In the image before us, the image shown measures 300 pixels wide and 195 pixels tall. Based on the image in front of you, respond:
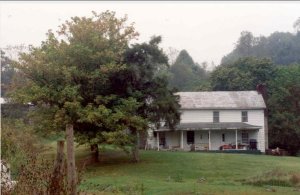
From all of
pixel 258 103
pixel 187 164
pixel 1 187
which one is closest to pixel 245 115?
pixel 258 103

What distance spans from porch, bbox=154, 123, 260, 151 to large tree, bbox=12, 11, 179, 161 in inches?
658

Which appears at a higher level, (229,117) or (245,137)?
(229,117)

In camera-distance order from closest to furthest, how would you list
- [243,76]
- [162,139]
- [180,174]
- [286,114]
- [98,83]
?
[180,174] → [98,83] → [286,114] → [162,139] → [243,76]

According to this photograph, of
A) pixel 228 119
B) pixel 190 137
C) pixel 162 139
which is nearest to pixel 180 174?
pixel 162 139

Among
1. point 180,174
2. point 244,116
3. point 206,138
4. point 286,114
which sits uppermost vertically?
point 286,114

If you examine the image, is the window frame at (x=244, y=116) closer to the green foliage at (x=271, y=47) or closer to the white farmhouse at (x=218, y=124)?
the white farmhouse at (x=218, y=124)

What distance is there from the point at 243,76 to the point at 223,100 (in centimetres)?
1504

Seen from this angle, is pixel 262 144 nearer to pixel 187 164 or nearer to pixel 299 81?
pixel 299 81

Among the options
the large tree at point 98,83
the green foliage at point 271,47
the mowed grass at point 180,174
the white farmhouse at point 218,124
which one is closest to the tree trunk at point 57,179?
the mowed grass at point 180,174

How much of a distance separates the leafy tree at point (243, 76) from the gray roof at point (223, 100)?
1192 cm

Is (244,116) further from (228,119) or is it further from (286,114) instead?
(286,114)

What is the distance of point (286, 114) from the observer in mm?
54000

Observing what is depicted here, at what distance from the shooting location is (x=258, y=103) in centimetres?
5394

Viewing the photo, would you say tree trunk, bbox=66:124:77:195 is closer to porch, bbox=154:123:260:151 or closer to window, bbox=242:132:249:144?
porch, bbox=154:123:260:151
